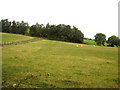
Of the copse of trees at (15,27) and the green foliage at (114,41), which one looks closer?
the green foliage at (114,41)

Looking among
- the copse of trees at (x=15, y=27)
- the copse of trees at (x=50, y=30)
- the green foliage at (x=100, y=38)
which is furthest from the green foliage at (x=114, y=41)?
the copse of trees at (x=15, y=27)

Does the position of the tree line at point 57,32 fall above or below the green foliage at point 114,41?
above

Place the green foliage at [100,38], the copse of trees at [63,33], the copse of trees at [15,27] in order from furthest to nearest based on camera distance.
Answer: the copse of trees at [15,27], the copse of trees at [63,33], the green foliage at [100,38]

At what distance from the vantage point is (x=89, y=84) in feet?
26.6

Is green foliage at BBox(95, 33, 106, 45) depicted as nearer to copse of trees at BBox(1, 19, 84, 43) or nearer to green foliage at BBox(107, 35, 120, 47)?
green foliage at BBox(107, 35, 120, 47)

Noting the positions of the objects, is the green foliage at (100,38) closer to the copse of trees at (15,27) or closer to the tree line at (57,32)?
the tree line at (57,32)

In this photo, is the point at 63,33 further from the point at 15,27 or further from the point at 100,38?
the point at 15,27

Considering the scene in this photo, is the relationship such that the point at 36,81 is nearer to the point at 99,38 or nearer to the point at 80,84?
the point at 80,84

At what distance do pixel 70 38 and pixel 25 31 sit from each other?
62308 mm

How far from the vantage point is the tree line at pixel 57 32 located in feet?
285

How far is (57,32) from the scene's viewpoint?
99000 millimetres

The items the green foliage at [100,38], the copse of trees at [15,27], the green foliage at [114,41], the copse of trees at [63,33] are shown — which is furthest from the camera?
the copse of trees at [15,27]

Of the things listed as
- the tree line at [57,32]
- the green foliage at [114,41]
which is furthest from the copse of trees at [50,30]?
the green foliage at [114,41]

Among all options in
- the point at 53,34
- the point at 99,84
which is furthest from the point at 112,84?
the point at 53,34
